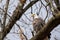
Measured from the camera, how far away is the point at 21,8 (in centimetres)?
294

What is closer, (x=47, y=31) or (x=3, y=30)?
(x=47, y=31)

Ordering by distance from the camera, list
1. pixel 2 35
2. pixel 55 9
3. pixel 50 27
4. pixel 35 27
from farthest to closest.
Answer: pixel 35 27 < pixel 2 35 < pixel 55 9 < pixel 50 27

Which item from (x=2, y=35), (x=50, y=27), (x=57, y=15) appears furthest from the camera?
(x=2, y=35)

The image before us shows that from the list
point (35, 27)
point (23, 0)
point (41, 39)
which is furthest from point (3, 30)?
point (35, 27)

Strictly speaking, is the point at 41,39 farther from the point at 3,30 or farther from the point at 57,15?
the point at 3,30

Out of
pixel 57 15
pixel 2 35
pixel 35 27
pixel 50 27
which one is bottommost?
pixel 35 27

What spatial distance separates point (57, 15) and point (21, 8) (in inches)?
42.5

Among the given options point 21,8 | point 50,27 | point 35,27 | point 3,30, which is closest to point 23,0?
point 21,8

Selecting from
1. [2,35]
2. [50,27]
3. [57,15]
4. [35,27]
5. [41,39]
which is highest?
[57,15]

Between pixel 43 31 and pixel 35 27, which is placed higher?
pixel 43 31

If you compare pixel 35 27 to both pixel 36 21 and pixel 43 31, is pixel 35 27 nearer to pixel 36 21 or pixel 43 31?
pixel 36 21

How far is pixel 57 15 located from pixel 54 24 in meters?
0.15

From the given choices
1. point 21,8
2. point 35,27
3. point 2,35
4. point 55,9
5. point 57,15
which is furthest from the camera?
point 35,27

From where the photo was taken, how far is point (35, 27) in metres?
5.44
